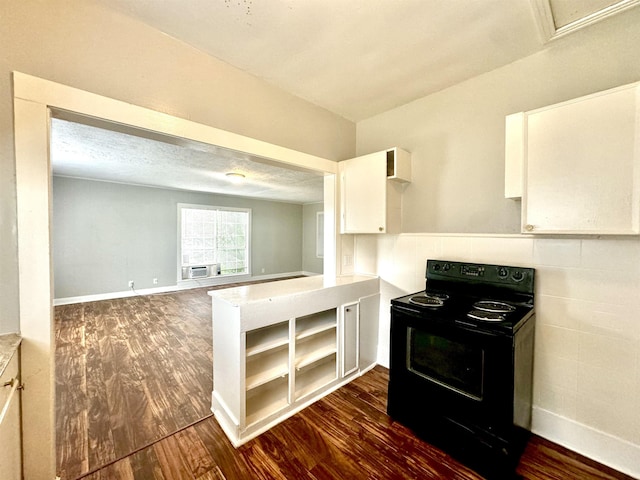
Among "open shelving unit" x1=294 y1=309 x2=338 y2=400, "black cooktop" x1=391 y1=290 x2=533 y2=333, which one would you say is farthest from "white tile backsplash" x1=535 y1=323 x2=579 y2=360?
"open shelving unit" x1=294 y1=309 x2=338 y2=400

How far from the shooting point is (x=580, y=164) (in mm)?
1373

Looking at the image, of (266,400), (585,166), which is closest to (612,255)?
(585,166)

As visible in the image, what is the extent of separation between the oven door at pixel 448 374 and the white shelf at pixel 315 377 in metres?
0.59

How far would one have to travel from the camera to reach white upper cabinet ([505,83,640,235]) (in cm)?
126

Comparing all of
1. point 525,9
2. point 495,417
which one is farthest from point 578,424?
point 525,9

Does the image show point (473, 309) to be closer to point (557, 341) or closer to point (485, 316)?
point (485, 316)

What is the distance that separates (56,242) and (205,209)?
2.83m

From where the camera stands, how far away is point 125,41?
1.43 metres

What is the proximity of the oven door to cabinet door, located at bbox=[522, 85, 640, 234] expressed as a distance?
750 millimetres

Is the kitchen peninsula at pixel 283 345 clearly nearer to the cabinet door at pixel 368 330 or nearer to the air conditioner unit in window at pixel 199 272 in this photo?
the cabinet door at pixel 368 330

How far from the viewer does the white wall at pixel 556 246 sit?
1445 mm

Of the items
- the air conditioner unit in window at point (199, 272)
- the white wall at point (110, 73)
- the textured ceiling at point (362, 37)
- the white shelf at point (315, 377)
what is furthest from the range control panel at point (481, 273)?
the air conditioner unit in window at point (199, 272)

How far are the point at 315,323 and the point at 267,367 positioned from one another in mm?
532

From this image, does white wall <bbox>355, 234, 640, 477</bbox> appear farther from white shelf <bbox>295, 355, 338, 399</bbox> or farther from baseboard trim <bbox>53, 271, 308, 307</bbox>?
baseboard trim <bbox>53, 271, 308, 307</bbox>
